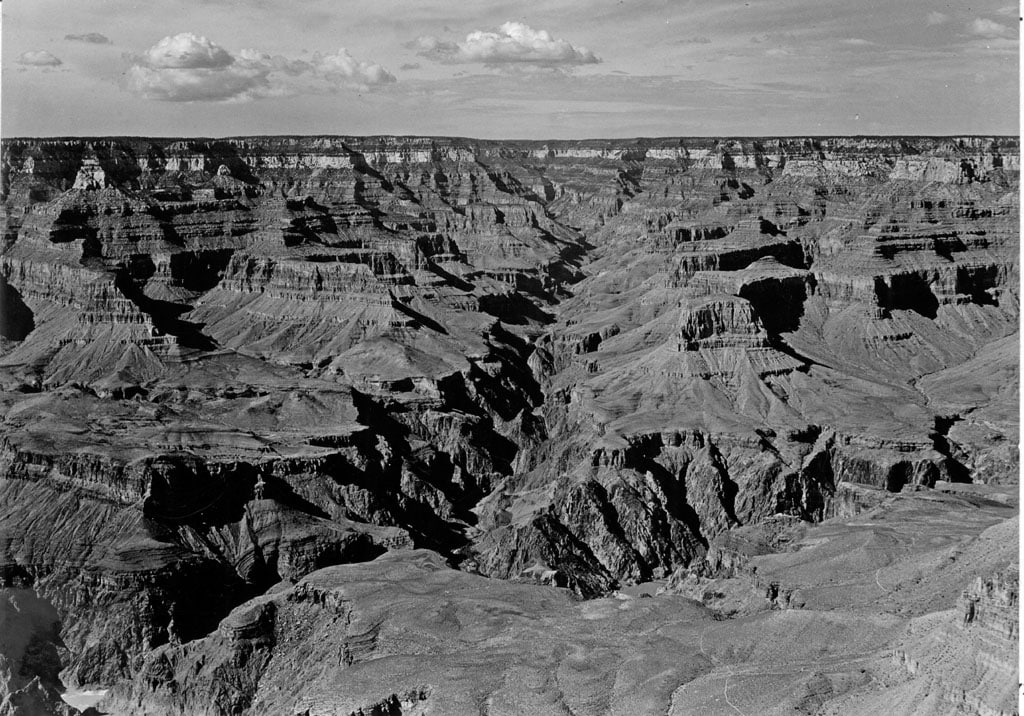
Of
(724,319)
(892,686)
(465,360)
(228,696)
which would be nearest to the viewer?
(892,686)

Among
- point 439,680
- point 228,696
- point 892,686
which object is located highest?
point 892,686

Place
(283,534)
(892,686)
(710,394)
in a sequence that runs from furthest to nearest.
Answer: (710,394), (283,534), (892,686)

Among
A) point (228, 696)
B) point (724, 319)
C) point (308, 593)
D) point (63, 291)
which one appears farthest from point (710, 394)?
point (63, 291)

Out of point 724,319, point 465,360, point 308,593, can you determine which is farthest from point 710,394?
point 308,593

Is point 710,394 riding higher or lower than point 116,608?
higher

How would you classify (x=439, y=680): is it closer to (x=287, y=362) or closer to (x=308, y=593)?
(x=308, y=593)

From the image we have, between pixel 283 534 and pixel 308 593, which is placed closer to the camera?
pixel 308 593
